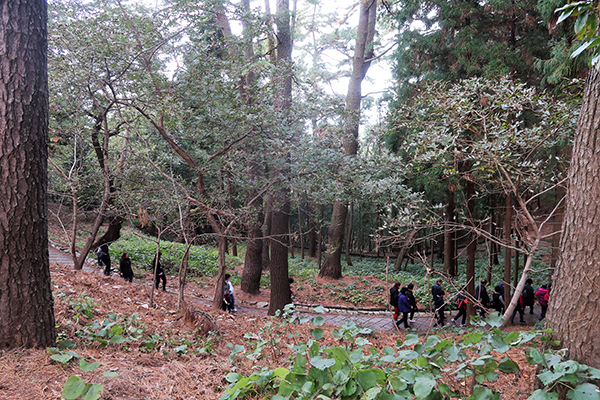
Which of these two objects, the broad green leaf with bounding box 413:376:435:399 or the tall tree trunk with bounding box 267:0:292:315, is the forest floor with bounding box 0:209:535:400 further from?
the tall tree trunk with bounding box 267:0:292:315

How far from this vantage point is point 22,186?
3000mm

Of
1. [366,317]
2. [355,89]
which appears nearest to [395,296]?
[366,317]

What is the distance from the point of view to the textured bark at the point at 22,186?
292 cm

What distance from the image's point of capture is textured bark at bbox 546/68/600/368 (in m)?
2.47

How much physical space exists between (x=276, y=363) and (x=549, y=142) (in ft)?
19.5

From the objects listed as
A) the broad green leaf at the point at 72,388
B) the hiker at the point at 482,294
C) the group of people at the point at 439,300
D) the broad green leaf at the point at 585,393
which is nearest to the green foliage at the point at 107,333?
the broad green leaf at the point at 72,388

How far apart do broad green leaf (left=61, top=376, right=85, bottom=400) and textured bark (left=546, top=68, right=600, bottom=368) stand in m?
3.25

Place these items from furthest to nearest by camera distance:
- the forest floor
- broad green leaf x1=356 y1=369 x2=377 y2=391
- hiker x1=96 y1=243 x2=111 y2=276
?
hiker x1=96 y1=243 x2=111 y2=276, the forest floor, broad green leaf x1=356 y1=369 x2=377 y2=391

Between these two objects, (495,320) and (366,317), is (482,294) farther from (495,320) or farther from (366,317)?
(495,320)

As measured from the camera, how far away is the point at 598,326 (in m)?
2.43

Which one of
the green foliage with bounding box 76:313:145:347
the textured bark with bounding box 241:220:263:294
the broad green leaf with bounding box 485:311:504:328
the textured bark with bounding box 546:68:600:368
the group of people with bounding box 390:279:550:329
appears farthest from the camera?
the textured bark with bounding box 241:220:263:294

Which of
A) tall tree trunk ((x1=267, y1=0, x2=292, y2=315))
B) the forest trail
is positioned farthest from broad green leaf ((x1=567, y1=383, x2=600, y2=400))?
the forest trail

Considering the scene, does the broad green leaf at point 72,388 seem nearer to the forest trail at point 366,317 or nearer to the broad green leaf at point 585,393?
the broad green leaf at point 585,393

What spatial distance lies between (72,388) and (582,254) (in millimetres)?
3510
